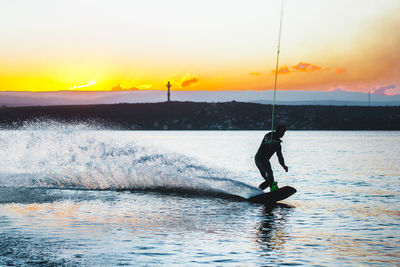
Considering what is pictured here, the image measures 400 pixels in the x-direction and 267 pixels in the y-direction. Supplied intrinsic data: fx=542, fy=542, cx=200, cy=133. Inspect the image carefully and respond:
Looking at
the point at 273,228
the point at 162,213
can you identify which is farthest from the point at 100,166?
the point at 273,228

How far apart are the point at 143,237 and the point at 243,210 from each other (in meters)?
4.78

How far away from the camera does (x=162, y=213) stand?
1519 cm

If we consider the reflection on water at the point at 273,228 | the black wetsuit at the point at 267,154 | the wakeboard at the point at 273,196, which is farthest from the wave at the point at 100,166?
the reflection on water at the point at 273,228

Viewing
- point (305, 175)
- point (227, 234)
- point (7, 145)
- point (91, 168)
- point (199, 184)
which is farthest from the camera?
point (305, 175)

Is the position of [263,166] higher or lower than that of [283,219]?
higher

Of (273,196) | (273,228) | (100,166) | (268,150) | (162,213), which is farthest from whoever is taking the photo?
(100,166)

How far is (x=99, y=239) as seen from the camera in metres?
11.4

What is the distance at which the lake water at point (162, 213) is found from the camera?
1020cm

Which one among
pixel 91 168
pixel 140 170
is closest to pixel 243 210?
pixel 140 170

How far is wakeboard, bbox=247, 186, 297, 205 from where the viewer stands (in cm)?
1691

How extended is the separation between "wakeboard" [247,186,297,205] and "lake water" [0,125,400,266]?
37 cm

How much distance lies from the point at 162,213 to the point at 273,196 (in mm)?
3964

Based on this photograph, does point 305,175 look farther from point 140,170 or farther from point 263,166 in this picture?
point 263,166

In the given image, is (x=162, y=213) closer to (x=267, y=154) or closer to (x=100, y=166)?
(x=267, y=154)
